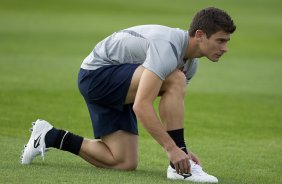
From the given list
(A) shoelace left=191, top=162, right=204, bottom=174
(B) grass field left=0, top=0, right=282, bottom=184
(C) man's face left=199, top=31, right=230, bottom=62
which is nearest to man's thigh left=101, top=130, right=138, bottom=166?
(B) grass field left=0, top=0, right=282, bottom=184

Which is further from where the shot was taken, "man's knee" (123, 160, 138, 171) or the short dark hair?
"man's knee" (123, 160, 138, 171)

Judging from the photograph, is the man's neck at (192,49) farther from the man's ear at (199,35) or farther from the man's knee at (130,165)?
the man's knee at (130,165)

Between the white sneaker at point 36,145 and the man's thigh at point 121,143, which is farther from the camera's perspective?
the man's thigh at point 121,143

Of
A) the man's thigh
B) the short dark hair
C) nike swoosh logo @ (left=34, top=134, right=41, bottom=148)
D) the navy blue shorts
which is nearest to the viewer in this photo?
the short dark hair

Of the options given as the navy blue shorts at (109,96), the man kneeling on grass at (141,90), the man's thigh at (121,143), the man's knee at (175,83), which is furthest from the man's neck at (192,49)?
the man's thigh at (121,143)

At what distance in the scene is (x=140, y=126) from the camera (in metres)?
11.1

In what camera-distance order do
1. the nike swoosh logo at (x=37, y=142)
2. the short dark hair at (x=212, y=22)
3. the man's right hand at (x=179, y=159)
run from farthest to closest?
the nike swoosh logo at (x=37, y=142) < the short dark hair at (x=212, y=22) < the man's right hand at (x=179, y=159)

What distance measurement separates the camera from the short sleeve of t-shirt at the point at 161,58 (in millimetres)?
6832

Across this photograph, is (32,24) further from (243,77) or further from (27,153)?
(27,153)

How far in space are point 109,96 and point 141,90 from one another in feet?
2.17

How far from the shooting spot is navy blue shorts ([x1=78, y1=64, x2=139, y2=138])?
7352mm

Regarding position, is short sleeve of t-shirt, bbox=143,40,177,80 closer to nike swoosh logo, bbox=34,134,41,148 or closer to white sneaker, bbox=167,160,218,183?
white sneaker, bbox=167,160,218,183

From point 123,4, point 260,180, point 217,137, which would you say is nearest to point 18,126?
point 217,137

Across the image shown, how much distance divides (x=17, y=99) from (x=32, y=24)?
53.8ft
